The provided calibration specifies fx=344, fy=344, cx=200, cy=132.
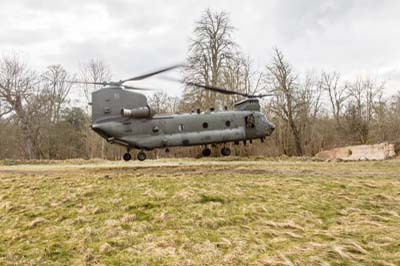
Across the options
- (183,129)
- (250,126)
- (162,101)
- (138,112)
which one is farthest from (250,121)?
(162,101)

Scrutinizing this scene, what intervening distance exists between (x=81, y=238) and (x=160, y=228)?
143 centimetres

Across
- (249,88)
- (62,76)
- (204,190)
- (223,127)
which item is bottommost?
(204,190)

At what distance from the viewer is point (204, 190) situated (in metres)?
8.98

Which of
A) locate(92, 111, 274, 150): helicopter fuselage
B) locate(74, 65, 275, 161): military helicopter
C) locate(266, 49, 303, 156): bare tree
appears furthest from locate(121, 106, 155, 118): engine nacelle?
locate(266, 49, 303, 156): bare tree

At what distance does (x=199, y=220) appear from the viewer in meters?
6.92


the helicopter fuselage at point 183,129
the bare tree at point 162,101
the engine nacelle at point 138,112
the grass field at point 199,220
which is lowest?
the grass field at point 199,220

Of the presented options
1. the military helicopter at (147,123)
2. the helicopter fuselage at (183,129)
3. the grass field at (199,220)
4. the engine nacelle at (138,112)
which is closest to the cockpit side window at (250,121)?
the helicopter fuselage at (183,129)

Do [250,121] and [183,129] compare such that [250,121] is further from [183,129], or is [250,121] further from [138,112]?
[138,112]

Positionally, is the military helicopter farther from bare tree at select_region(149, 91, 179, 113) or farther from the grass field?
bare tree at select_region(149, 91, 179, 113)

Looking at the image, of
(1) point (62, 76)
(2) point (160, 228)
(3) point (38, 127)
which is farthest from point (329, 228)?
(1) point (62, 76)

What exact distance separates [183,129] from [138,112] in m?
2.08

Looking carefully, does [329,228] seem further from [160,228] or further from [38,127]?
[38,127]

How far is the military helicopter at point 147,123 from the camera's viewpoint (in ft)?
44.4

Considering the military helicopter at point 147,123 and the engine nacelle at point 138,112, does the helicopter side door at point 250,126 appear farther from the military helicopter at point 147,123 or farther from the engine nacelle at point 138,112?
the engine nacelle at point 138,112
